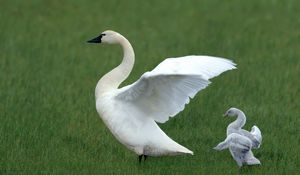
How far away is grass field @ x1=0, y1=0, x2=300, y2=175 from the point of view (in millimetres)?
9047

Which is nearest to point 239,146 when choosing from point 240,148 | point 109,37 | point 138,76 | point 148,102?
point 240,148

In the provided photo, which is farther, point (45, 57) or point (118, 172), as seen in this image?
point (45, 57)

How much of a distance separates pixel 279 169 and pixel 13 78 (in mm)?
5746

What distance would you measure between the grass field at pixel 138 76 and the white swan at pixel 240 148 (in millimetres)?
166

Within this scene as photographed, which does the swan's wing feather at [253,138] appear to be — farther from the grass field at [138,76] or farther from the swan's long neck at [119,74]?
the swan's long neck at [119,74]

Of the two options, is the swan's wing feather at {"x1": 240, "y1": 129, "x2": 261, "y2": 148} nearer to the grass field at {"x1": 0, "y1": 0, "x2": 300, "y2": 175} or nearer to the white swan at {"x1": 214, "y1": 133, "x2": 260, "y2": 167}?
the white swan at {"x1": 214, "y1": 133, "x2": 260, "y2": 167}

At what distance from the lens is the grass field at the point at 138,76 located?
9047mm

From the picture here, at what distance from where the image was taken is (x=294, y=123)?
10.7 m

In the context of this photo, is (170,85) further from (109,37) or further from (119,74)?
(109,37)

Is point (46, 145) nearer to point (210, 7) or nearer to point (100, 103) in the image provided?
point (100, 103)

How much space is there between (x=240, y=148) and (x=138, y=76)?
552 centimetres

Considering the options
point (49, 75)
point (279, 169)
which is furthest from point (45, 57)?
point (279, 169)

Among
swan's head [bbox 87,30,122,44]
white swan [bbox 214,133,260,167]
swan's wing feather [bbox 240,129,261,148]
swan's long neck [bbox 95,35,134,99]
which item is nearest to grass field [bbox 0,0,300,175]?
white swan [bbox 214,133,260,167]

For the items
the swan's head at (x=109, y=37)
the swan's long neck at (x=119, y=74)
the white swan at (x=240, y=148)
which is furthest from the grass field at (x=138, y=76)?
the swan's head at (x=109, y=37)
